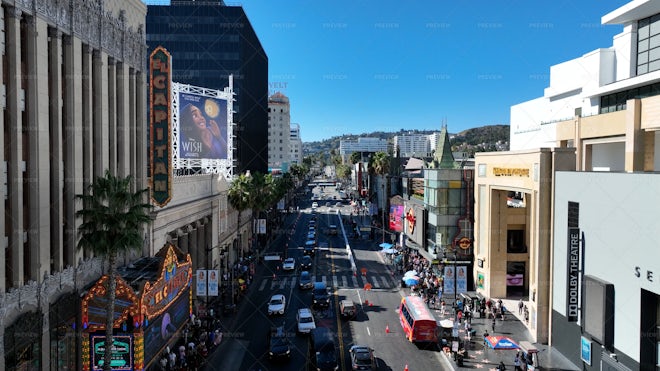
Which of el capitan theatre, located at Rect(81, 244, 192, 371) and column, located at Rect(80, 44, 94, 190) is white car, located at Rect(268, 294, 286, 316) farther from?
column, located at Rect(80, 44, 94, 190)

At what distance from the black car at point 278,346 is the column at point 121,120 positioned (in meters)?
14.1

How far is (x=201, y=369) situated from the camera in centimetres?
2722

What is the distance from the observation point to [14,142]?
19078 mm

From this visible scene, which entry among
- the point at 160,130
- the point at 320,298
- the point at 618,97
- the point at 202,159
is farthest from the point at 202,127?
the point at 618,97

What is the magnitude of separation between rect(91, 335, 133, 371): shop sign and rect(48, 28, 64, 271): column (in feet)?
13.2

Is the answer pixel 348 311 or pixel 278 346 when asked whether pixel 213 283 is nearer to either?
pixel 348 311

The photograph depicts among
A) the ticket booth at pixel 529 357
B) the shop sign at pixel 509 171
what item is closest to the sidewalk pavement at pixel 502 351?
the ticket booth at pixel 529 357

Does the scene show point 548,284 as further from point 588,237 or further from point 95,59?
point 95,59

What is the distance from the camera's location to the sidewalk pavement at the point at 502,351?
2734cm

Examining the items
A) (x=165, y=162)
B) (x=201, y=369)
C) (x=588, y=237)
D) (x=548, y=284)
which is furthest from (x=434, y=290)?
(x=165, y=162)

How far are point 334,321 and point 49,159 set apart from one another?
73.2 feet

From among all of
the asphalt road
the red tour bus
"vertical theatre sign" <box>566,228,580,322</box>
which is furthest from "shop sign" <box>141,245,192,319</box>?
"vertical theatre sign" <box>566,228,580,322</box>

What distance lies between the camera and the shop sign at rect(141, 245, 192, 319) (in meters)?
23.3

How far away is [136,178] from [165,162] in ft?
7.41
